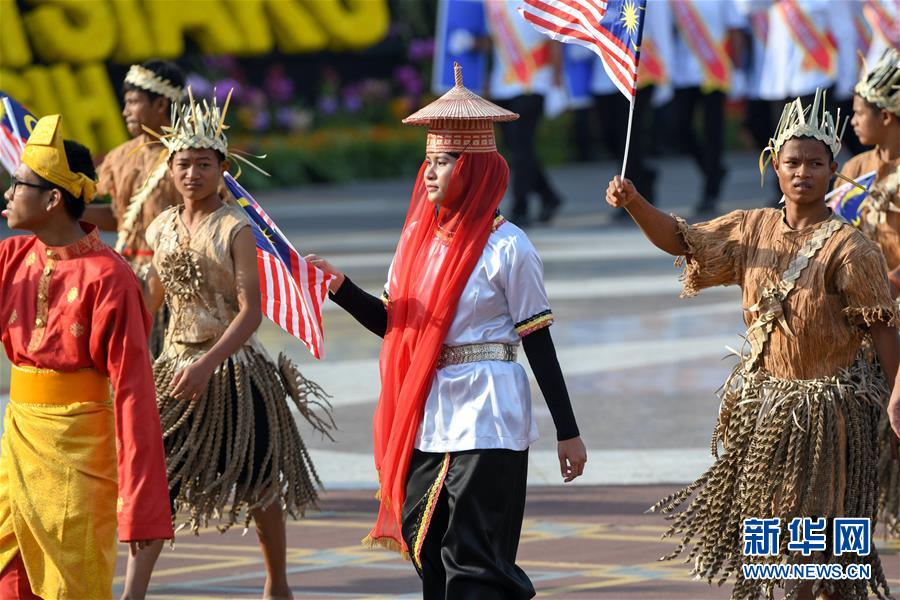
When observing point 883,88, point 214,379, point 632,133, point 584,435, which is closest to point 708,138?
point 632,133

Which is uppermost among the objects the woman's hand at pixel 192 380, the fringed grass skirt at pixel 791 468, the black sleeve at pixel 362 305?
the black sleeve at pixel 362 305

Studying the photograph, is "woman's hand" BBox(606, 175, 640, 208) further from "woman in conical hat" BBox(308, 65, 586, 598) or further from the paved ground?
the paved ground

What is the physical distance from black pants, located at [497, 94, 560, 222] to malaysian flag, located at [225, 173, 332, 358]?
12.8 meters

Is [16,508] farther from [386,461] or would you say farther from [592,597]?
[592,597]

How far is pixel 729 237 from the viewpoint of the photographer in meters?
6.24

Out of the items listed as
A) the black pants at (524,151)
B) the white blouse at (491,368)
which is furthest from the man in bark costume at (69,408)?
the black pants at (524,151)

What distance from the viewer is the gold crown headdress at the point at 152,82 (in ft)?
26.1

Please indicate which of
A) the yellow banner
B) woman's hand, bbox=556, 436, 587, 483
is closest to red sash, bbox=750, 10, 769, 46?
the yellow banner

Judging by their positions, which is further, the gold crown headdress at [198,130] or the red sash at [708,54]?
the red sash at [708,54]

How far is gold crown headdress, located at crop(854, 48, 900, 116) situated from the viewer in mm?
7562

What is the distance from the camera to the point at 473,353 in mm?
5629

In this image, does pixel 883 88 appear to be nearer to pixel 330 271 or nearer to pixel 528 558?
pixel 528 558

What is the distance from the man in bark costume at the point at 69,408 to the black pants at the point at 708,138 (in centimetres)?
1620

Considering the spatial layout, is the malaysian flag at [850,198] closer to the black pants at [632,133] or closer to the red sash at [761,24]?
the black pants at [632,133]
